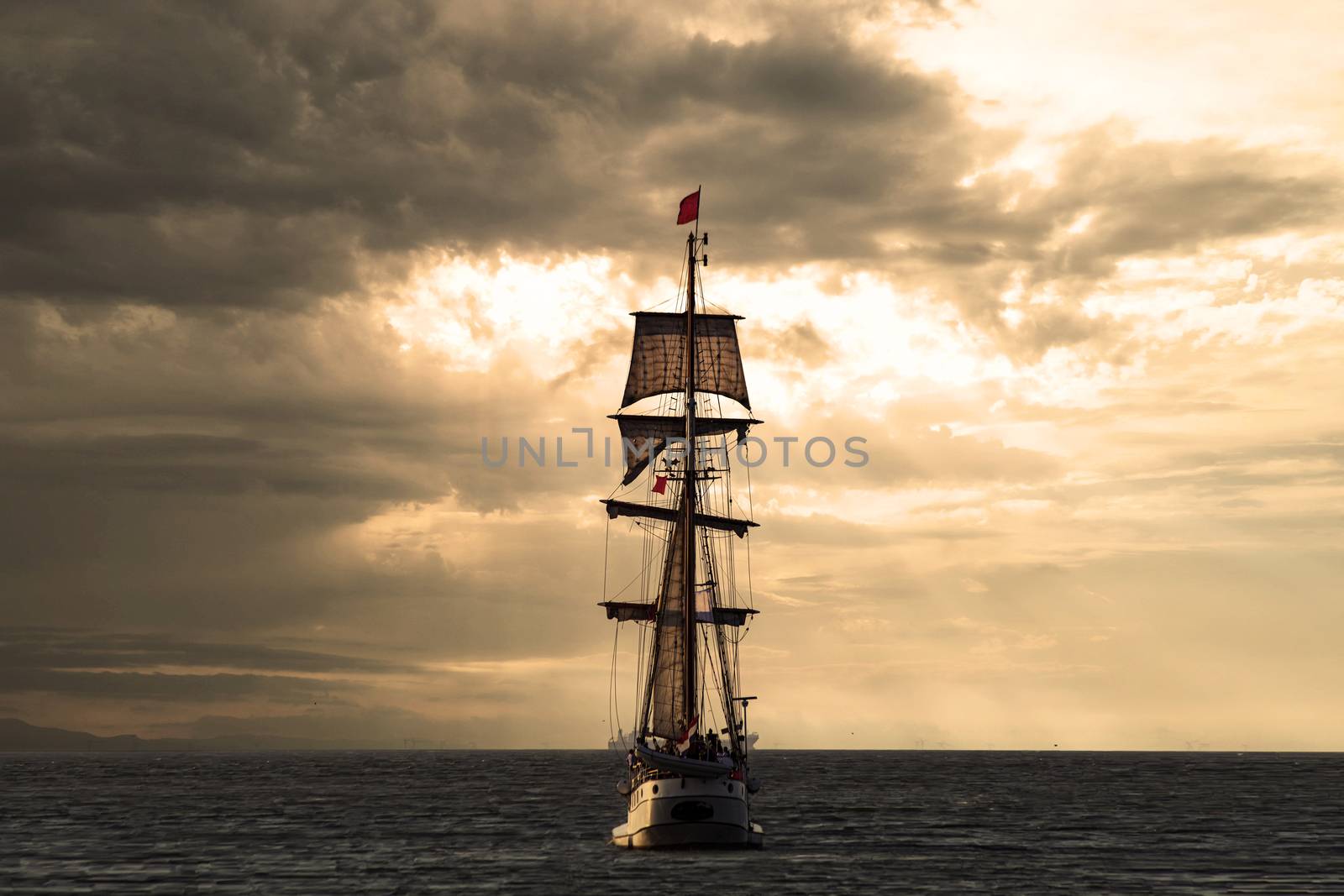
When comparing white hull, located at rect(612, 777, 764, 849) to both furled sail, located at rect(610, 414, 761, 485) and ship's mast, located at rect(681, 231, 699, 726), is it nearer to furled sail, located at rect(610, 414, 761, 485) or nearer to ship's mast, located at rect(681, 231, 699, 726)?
ship's mast, located at rect(681, 231, 699, 726)

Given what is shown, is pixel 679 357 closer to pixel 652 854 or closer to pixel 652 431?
pixel 652 431

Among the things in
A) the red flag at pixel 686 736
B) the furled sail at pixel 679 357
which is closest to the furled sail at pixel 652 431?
the furled sail at pixel 679 357

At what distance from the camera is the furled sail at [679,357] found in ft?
294

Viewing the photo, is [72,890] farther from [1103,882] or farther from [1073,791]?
[1073,791]

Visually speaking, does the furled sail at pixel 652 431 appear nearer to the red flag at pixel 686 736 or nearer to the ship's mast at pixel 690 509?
the ship's mast at pixel 690 509

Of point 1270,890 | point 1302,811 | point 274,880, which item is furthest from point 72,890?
point 1302,811

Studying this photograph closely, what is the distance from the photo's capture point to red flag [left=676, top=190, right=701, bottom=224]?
82269 millimetres

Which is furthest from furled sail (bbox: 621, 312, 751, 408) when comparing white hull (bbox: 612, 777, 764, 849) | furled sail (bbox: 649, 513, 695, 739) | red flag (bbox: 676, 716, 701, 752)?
white hull (bbox: 612, 777, 764, 849)

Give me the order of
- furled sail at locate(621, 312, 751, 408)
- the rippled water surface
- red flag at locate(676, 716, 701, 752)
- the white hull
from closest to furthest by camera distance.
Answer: the rippled water surface
the white hull
red flag at locate(676, 716, 701, 752)
furled sail at locate(621, 312, 751, 408)

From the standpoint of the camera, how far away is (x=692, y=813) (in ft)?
225

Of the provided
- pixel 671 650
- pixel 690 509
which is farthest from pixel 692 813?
pixel 690 509

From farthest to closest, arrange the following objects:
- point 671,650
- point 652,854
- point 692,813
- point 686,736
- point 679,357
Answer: point 679,357
point 671,650
point 686,736
point 652,854
point 692,813

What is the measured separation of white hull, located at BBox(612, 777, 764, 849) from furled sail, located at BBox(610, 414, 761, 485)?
2398 cm

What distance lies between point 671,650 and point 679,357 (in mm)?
21404
